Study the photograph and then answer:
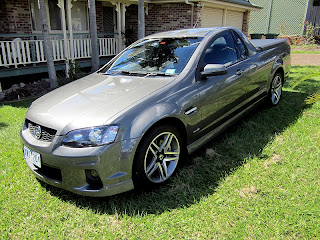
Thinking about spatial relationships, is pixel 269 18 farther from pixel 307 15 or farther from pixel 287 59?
pixel 287 59

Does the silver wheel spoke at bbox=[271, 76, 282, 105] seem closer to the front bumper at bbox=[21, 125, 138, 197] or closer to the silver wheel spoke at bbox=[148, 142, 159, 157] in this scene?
the silver wheel spoke at bbox=[148, 142, 159, 157]

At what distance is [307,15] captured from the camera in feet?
64.2

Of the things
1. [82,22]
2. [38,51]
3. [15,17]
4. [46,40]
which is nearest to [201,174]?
[46,40]

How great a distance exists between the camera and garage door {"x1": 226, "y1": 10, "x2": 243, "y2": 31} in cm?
1527

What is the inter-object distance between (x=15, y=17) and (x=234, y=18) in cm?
1155

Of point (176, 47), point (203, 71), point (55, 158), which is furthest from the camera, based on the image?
point (176, 47)

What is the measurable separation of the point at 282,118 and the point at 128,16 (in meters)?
10.8

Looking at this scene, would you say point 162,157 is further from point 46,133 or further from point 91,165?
point 46,133

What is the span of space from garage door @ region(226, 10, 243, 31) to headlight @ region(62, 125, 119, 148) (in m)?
14.5

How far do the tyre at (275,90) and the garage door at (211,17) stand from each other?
833 cm

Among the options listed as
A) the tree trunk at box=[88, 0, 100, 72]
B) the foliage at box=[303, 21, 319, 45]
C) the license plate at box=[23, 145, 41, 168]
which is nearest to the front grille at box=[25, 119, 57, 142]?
the license plate at box=[23, 145, 41, 168]

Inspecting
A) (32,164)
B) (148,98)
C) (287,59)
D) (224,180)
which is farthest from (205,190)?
(287,59)

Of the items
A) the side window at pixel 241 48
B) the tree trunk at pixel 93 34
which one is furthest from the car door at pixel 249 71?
the tree trunk at pixel 93 34

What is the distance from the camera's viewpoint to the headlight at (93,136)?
2449mm
